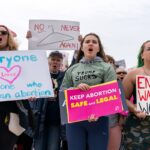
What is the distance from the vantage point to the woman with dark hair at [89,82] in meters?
4.19

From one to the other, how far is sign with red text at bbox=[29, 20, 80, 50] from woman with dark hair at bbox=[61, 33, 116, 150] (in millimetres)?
2041

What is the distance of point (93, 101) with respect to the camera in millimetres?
4312

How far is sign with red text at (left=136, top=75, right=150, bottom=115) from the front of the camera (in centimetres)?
421

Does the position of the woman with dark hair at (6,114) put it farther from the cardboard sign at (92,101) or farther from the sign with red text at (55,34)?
the sign with red text at (55,34)

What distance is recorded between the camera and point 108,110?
423cm

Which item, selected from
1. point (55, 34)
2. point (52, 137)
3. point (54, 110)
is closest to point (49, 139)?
point (52, 137)

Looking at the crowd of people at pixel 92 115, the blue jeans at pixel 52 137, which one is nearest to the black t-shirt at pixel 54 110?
the blue jeans at pixel 52 137

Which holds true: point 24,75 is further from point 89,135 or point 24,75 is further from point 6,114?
point 89,135

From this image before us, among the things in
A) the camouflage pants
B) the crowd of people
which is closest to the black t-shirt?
the crowd of people

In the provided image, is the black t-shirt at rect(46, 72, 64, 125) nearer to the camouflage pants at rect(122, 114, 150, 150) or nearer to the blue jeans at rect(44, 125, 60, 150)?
the blue jeans at rect(44, 125, 60, 150)

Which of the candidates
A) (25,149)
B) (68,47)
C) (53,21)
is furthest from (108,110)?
(53,21)

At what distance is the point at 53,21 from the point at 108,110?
289 cm

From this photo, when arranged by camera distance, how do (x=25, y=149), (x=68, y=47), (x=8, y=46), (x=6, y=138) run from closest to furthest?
(x=6, y=138)
(x=8, y=46)
(x=25, y=149)
(x=68, y=47)

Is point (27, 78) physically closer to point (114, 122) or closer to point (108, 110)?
point (108, 110)
